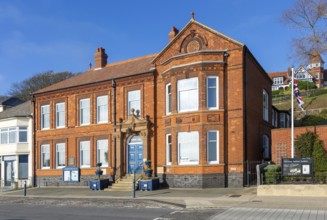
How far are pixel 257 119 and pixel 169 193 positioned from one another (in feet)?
27.8

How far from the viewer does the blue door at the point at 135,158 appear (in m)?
27.1

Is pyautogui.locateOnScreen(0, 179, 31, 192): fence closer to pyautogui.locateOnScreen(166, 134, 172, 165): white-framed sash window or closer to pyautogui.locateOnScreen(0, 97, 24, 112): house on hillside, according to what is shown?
pyautogui.locateOnScreen(0, 97, 24, 112): house on hillside

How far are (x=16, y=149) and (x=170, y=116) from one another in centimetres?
1569

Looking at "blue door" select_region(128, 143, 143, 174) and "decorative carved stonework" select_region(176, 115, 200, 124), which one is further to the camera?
"blue door" select_region(128, 143, 143, 174)

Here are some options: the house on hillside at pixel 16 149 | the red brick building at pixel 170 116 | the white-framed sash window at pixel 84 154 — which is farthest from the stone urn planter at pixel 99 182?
the house on hillside at pixel 16 149

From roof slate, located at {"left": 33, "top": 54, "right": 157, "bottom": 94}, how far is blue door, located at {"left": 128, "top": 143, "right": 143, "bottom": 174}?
4988mm

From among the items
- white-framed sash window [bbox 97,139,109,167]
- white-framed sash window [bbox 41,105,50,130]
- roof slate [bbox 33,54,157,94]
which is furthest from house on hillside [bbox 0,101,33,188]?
white-framed sash window [bbox 97,139,109,167]

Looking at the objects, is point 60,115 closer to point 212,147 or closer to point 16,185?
point 16,185

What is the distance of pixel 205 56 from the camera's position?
77.9 feet

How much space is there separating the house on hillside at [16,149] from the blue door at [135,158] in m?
10.2

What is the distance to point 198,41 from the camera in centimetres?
2459

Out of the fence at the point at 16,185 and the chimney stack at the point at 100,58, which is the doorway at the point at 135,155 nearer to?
the chimney stack at the point at 100,58

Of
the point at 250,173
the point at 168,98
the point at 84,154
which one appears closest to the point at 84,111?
the point at 84,154

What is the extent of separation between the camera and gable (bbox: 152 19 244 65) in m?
24.0
